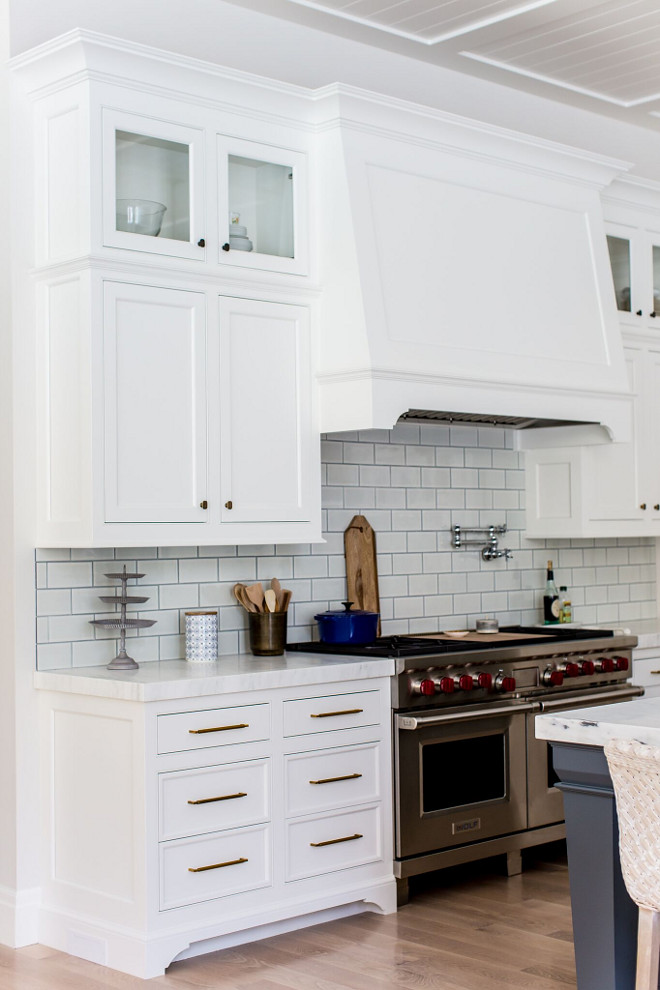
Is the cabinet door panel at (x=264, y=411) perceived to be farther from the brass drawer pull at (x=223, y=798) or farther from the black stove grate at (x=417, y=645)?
the brass drawer pull at (x=223, y=798)

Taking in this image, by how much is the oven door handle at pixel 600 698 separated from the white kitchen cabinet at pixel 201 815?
Result: 2.78 feet

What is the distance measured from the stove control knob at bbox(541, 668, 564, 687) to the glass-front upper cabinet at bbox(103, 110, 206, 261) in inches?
82.5

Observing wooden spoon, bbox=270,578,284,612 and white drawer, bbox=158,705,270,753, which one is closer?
white drawer, bbox=158,705,270,753

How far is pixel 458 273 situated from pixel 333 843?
2204 millimetres

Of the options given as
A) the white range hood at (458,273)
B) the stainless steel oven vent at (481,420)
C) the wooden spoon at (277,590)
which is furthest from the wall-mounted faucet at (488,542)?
the wooden spoon at (277,590)

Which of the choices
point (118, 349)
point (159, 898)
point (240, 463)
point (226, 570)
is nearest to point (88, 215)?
point (118, 349)

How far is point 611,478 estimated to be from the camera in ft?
19.2

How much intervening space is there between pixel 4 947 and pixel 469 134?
11.3 feet

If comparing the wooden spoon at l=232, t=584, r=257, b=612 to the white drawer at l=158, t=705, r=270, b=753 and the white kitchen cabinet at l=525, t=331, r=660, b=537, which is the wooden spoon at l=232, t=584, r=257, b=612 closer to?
the white drawer at l=158, t=705, r=270, b=753

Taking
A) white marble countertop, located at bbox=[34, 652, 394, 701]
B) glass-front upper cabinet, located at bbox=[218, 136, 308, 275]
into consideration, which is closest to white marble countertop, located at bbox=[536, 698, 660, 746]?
white marble countertop, located at bbox=[34, 652, 394, 701]

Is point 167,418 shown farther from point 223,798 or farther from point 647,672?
point 647,672

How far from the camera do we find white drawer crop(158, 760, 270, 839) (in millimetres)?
3787

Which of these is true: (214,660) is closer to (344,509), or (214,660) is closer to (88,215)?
(344,509)

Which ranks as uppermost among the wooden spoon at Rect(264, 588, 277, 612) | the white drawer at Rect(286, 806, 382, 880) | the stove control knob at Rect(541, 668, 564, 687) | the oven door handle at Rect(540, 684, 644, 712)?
the wooden spoon at Rect(264, 588, 277, 612)
